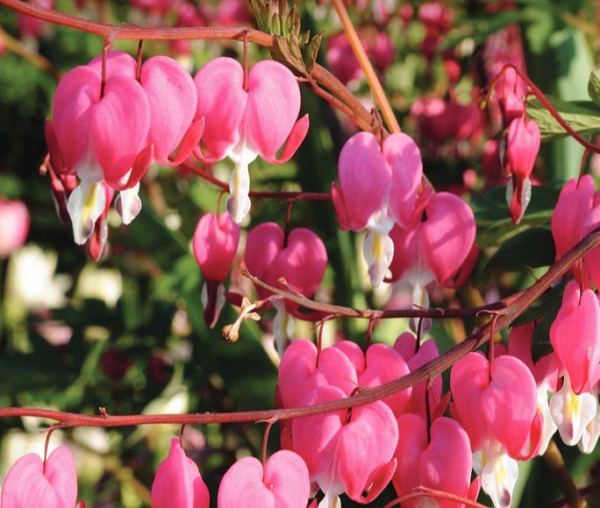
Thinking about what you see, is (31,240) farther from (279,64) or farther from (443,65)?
(279,64)

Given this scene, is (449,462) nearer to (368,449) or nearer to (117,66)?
(368,449)

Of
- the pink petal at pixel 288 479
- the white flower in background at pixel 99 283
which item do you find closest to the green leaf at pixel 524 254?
the pink petal at pixel 288 479

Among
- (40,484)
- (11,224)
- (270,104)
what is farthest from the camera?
(11,224)

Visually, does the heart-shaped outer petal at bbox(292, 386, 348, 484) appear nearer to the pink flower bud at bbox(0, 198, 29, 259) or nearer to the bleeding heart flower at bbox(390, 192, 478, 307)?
the bleeding heart flower at bbox(390, 192, 478, 307)

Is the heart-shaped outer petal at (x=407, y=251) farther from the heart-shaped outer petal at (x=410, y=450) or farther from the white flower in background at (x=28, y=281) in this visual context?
the white flower in background at (x=28, y=281)

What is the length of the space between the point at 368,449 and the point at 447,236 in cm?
20

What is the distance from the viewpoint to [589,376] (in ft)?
1.86

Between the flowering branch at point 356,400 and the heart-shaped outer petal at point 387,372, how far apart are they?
70 mm

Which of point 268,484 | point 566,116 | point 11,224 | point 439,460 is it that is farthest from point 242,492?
point 11,224

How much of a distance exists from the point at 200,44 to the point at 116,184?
5.23 feet

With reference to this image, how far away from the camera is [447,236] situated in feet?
2.20

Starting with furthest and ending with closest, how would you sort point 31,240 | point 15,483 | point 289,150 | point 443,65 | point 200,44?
point 31,240 → point 200,44 → point 443,65 → point 289,150 → point 15,483

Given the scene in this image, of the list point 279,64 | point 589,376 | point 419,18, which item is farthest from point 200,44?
point 589,376

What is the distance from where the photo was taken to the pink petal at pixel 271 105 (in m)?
0.61
